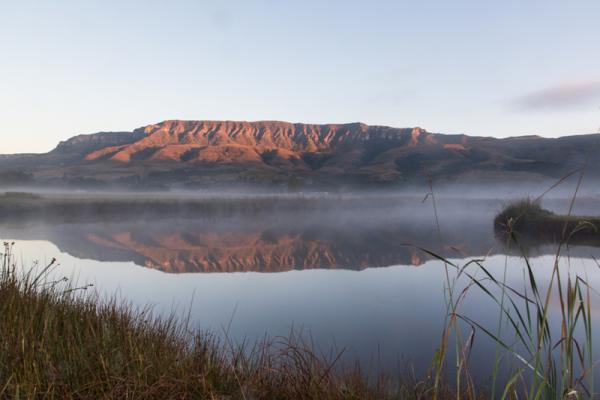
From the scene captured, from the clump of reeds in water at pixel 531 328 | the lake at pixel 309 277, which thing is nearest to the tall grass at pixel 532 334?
the clump of reeds in water at pixel 531 328

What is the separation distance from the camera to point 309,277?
15.1 meters

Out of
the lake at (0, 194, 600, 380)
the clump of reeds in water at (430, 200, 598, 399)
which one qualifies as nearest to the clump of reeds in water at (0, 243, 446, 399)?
the lake at (0, 194, 600, 380)

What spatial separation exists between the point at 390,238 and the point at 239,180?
388ft

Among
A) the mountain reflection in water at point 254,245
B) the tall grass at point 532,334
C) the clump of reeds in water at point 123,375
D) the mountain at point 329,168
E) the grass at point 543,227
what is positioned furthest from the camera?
the mountain at point 329,168

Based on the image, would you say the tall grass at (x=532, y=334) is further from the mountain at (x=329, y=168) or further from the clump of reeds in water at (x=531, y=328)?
the mountain at (x=329, y=168)

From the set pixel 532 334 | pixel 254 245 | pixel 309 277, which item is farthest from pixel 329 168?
pixel 532 334

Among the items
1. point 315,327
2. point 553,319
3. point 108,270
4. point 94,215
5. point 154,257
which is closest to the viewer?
point 315,327

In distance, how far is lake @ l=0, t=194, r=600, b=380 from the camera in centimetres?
809

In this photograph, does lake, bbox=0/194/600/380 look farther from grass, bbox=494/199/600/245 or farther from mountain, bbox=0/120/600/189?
mountain, bbox=0/120/600/189

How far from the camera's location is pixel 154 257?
1933 centimetres

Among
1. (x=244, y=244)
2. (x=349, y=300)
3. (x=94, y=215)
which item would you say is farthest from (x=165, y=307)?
(x=94, y=215)

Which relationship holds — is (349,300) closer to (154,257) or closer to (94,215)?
(154,257)

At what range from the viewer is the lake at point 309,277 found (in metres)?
8.09

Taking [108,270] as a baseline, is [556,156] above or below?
above
